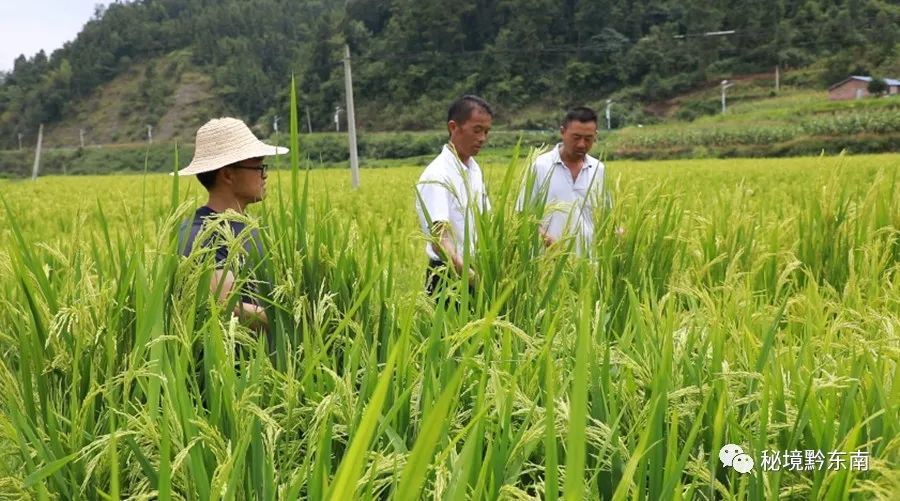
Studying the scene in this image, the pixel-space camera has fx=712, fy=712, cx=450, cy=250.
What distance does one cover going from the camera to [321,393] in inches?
46.6

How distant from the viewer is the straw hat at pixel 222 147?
2033 mm

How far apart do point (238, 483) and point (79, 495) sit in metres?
0.23

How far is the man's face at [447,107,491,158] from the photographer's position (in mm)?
2859

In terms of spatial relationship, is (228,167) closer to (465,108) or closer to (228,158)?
(228,158)

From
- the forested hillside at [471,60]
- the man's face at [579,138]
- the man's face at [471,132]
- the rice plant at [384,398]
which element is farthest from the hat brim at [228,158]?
the forested hillside at [471,60]

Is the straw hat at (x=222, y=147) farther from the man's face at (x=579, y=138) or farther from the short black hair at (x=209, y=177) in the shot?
the man's face at (x=579, y=138)

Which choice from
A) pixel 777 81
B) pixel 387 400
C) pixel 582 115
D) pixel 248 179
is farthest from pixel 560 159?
pixel 777 81

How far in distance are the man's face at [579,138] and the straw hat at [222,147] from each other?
176 centimetres

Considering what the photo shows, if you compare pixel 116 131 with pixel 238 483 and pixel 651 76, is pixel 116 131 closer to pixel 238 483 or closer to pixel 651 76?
pixel 651 76

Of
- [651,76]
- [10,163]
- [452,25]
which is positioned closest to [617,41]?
[651,76]

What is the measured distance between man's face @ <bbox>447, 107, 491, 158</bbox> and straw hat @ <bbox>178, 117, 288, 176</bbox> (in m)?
0.98

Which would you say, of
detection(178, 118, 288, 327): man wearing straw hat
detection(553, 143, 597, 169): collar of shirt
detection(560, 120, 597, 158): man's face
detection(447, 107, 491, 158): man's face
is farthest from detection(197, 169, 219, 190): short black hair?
detection(560, 120, 597, 158): man's face

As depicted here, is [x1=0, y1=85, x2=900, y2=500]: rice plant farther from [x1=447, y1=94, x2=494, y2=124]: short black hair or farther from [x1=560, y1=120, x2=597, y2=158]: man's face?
[x1=560, y1=120, x2=597, y2=158]: man's face

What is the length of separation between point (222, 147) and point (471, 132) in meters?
1.11
